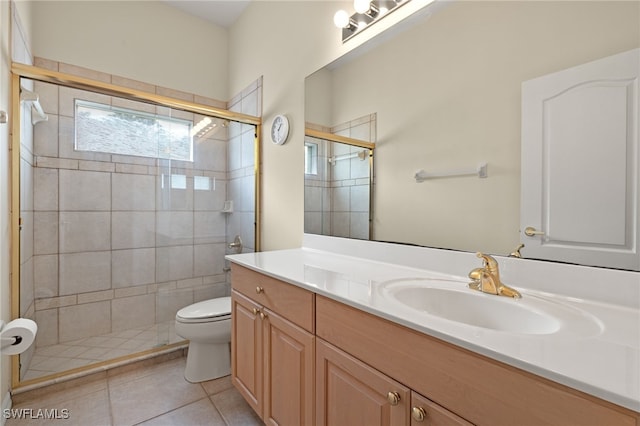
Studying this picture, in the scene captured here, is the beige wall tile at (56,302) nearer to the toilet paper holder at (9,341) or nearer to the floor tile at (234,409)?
the toilet paper holder at (9,341)

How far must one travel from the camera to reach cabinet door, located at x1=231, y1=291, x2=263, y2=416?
1.34 m

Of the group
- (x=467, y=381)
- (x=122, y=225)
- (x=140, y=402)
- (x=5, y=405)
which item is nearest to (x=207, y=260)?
(x=122, y=225)

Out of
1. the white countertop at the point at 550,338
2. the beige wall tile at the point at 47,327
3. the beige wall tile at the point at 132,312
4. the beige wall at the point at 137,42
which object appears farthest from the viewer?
the beige wall tile at the point at 132,312

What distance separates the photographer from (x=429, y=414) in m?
0.68

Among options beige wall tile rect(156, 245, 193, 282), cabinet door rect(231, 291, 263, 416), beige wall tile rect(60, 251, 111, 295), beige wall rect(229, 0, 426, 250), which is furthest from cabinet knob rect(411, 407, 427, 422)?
beige wall tile rect(60, 251, 111, 295)

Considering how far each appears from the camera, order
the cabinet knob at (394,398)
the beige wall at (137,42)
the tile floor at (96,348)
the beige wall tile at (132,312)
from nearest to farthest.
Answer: the cabinet knob at (394,398)
the tile floor at (96,348)
the beige wall at (137,42)
the beige wall tile at (132,312)

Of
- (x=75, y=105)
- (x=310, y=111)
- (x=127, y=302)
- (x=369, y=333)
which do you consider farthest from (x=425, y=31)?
(x=127, y=302)

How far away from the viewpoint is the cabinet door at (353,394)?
0.75 meters

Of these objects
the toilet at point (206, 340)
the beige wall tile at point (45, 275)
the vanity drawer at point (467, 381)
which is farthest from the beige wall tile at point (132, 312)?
the vanity drawer at point (467, 381)

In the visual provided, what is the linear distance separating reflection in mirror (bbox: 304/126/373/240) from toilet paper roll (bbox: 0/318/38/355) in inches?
56.7

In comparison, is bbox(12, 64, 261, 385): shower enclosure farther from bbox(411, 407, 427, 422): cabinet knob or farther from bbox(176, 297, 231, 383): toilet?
bbox(411, 407, 427, 422): cabinet knob

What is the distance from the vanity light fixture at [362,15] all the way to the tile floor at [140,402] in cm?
211

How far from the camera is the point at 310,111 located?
187cm

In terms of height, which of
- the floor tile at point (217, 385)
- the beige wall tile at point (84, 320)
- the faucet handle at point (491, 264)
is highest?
the faucet handle at point (491, 264)
